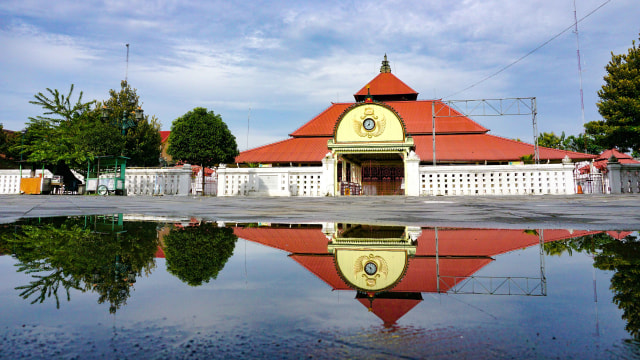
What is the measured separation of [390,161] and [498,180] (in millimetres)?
8098

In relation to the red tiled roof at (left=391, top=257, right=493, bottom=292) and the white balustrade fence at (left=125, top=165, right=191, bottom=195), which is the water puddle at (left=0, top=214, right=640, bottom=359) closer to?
the red tiled roof at (left=391, top=257, right=493, bottom=292)

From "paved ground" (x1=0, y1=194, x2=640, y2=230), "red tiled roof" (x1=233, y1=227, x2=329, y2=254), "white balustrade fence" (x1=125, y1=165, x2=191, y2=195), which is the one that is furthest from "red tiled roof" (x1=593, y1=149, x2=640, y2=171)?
"red tiled roof" (x1=233, y1=227, x2=329, y2=254)

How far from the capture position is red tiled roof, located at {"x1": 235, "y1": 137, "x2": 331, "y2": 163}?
2777 centimetres

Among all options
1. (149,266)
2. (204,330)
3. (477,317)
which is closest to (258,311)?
(204,330)

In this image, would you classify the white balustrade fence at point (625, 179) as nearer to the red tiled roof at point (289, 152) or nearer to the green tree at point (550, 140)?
the red tiled roof at point (289, 152)

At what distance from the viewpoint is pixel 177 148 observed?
81.4ft

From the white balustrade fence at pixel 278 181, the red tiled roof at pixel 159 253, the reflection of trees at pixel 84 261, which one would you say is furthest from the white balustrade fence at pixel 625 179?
the red tiled roof at pixel 159 253

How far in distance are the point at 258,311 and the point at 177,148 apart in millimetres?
25249

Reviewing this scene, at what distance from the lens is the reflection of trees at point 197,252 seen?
2016 millimetres

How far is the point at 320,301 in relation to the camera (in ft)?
4.91

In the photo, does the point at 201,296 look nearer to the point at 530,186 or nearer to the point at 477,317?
the point at 477,317

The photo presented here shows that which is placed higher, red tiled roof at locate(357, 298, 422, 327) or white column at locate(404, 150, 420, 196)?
white column at locate(404, 150, 420, 196)

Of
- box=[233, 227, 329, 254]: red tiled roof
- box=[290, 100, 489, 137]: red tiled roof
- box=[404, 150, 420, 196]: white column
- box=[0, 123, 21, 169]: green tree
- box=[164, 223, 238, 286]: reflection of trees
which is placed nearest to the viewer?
box=[164, 223, 238, 286]: reflection of trees

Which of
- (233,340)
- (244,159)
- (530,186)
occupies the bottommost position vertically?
(233,340)
